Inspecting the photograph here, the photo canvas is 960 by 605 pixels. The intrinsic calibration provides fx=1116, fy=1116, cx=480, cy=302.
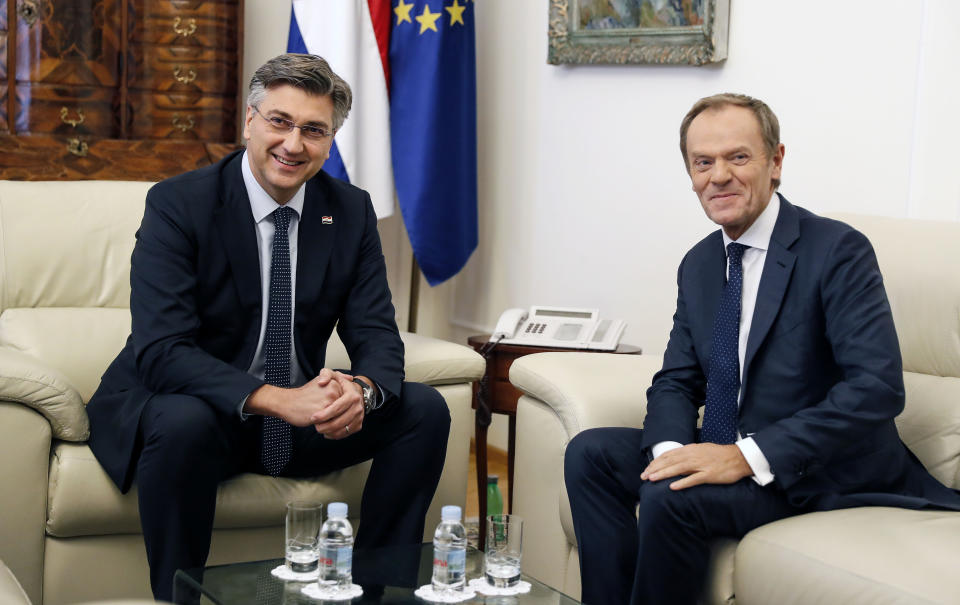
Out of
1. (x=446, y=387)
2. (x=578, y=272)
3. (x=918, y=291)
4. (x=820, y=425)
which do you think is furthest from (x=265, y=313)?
(x=578, y=272)

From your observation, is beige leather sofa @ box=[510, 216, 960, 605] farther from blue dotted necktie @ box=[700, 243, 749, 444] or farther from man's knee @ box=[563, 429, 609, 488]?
blue dotted necktie @ box=[700, 243, 749, 444]

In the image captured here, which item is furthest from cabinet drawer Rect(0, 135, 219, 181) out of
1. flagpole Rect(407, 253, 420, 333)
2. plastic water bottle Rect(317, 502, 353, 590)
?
plastic water bottle Rect(317, 502, 353, 590)

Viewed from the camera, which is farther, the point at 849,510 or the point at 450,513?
the point at 849,510

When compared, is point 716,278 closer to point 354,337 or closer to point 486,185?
point 354,337

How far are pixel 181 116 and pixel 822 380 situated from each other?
2.45 m

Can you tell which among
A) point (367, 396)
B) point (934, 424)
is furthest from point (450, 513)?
point (934, 424)

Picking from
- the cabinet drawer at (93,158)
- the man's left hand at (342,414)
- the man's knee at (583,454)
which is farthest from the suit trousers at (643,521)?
the cabinet drawer at (93,158)

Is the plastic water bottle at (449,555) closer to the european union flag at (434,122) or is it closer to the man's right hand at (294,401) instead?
the man's right hand at (294,401)

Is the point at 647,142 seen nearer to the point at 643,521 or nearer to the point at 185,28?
the point at 185,28

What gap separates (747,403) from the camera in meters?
2.29

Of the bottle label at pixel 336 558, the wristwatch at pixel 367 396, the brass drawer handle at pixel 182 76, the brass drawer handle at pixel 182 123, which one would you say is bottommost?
the bottle label at pixel 336 558

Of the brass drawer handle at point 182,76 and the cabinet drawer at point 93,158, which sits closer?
the cabinet drawer at point 93,158

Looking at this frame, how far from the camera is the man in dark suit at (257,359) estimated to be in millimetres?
2320

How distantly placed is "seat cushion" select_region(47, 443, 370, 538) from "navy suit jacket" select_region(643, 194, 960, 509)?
0.79 metres
